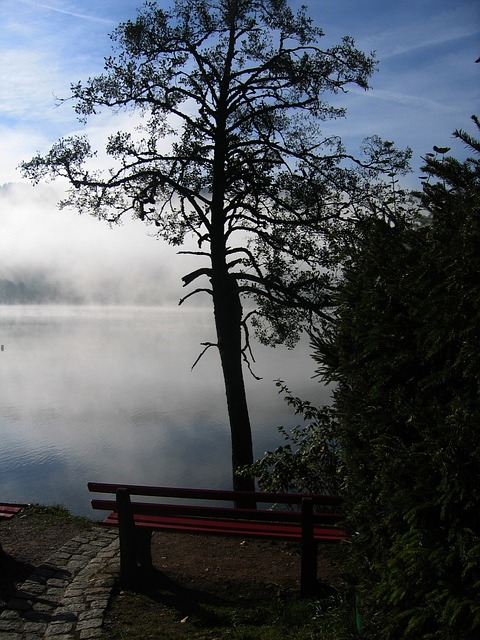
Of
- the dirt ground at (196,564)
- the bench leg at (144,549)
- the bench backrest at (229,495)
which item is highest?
the bench backrest at (229,495)

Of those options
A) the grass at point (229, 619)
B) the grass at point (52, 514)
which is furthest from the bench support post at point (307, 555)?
the grass at point (52, 514)

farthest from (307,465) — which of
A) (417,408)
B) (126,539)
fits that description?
(417,408)

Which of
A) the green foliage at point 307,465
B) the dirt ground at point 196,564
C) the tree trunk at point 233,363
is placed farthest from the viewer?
the tree trunk at point 233,363

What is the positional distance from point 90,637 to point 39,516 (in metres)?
4.60

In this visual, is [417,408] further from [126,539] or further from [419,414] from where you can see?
[126,539]

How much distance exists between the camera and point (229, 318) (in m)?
12.5

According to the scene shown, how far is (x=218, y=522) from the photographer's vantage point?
22.2 feet

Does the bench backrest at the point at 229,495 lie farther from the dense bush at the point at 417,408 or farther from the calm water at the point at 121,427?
the calm water at the point at 121,427

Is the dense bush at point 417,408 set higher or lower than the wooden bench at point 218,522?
higher

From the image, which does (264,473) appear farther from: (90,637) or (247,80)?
(247,80)

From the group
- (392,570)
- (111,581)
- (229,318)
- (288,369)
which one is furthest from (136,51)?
(288,369)

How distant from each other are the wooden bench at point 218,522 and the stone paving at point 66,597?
398 mm

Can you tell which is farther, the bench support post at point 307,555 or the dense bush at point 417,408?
the bench support post at point 307,555

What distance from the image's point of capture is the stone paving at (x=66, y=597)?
551 centimetres
